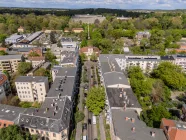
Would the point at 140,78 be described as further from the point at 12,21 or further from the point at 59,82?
the point at 12,21

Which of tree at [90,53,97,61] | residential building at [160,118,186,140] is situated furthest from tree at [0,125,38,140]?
tree at [90,53,97,61]

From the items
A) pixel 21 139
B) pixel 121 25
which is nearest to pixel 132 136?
pixel 21 139

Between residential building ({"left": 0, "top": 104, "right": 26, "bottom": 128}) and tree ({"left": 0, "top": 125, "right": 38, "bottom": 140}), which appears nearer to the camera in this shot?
tree ({"left": 0, "top": 125, "right": 38, "bottom": 140})

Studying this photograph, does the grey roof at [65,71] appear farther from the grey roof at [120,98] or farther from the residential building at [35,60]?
the residential building at [35,60]

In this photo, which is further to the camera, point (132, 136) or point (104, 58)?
point (104, 58)

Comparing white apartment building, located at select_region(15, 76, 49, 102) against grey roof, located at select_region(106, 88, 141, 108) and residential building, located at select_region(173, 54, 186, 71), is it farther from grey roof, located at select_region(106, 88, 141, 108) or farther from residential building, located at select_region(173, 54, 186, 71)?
residential building, located at select_region(173, 54, 186, 71)

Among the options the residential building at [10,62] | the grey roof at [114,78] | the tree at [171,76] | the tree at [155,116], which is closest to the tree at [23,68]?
the residential building at [10,62]
